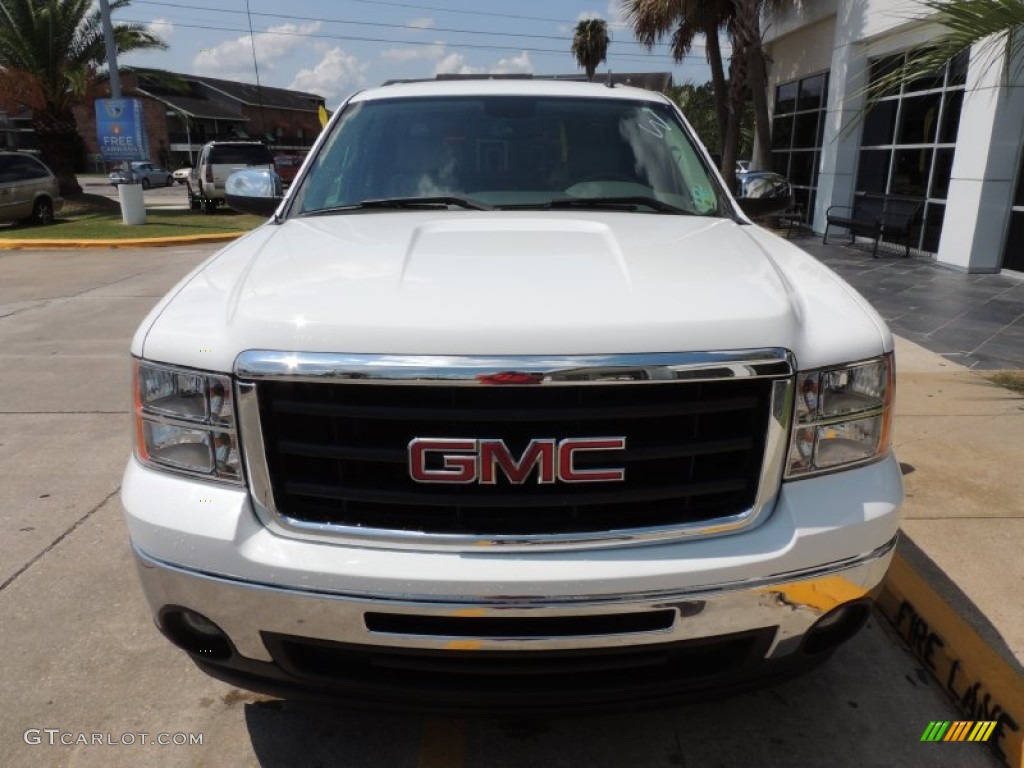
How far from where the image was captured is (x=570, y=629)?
1.79m

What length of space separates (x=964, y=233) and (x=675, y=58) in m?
12.3

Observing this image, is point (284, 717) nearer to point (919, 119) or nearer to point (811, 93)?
point (919, 119)

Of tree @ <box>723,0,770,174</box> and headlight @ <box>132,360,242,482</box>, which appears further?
tree @ <box>723,0,770,174</box>

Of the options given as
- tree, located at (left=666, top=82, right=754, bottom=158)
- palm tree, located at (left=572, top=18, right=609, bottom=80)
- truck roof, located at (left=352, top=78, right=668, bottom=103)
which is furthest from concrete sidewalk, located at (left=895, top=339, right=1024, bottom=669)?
palm tree, located at (left=572, top=18, right=609, bottom=80)

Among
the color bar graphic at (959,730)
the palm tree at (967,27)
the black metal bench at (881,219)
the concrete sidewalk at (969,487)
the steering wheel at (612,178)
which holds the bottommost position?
the color bar graphic at (959,730)

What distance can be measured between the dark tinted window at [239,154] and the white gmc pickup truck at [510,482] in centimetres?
2111

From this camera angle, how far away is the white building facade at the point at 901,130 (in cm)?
947

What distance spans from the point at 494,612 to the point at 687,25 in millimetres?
19168

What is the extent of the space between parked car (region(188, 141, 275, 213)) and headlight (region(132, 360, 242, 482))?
65.2 ft

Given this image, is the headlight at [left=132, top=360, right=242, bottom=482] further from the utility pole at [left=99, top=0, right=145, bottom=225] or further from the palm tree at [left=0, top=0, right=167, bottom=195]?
the palm tree at [left=0, top=0, right=167, bottom=195]

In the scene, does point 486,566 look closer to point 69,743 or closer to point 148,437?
point 148,437

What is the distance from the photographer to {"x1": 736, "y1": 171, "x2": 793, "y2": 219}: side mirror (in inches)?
143

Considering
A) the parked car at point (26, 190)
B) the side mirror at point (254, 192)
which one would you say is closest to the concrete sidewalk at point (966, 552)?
the side mirror at point (254, 192)

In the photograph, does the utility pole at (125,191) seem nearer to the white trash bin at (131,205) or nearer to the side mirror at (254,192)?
the white trash bin at (131,205)
